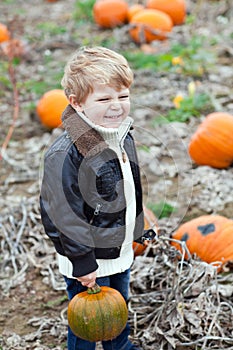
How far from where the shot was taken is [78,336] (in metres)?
2.82

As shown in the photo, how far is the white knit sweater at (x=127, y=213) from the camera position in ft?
9.16

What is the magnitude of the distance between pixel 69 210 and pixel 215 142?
2696 millimetres

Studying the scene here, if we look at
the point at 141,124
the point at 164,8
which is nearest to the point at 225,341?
the point at 141,124

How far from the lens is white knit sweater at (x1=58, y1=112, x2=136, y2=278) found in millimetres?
2791

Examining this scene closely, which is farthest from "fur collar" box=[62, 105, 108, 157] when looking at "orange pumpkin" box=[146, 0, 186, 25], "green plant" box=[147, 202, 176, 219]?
"orange pumpkin" box=[146, 0, 186, 25]

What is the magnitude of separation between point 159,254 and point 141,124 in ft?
7.69

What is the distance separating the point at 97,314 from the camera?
8.86 feet

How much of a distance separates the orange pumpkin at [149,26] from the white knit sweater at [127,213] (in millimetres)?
5758

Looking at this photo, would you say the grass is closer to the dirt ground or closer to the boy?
the dirt ground

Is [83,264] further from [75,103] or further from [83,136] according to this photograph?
[75,103]

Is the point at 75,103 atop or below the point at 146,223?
atop

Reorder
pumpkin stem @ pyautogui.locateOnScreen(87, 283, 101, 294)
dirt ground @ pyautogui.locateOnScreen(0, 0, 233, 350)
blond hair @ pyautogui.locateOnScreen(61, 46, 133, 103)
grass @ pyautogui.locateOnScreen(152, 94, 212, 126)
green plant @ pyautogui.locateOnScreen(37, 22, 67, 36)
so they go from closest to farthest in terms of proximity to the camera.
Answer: blond hair @ pyautogui.locateOnScreen(61, 46, 133, 103)
pumpkin stem @ pyautogui.locateOnScreen(87, 283, 101, 294)
dirt ground @ pyautogui.locateOnScreen(0, 0, 233, 350)
grass @ pyautogui.locateOnScreen(152, 94, 212, 126)
green plant @ pyautogui.locateOnScreen(37, 22, 67, 36)

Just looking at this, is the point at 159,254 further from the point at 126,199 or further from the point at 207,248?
the point at 126,199

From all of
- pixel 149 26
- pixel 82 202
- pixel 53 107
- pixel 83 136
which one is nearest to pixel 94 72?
pixel 83 136
